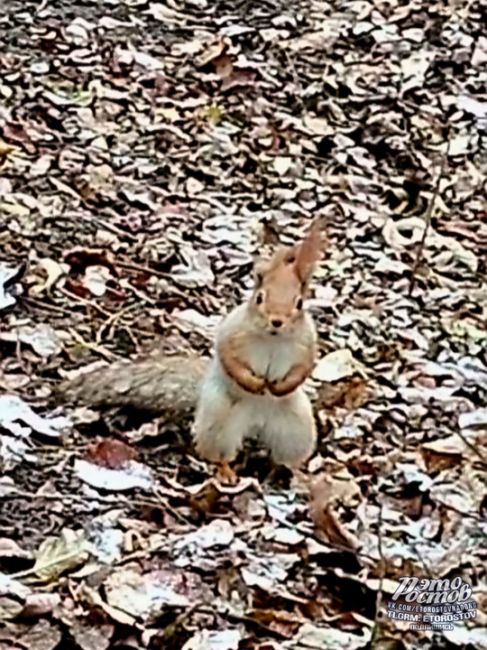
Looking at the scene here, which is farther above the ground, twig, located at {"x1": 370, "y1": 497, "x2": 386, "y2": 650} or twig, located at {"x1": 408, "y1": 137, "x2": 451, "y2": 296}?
twig, located at {"x1": 370, "y1": 497, "x2": 386, "y2": 650}

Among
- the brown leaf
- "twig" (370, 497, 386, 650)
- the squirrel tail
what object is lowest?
the brown leaf

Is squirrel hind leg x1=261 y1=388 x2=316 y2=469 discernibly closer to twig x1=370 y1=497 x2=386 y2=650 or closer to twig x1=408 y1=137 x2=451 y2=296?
twig x1=370 y1=497 x2=386 y2=650

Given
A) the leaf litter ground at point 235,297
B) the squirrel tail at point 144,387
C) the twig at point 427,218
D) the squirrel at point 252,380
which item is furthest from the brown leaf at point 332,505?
the twig at point 427,218

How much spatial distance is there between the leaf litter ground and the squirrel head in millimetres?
544

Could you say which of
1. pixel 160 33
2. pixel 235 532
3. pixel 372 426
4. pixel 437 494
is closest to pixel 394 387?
pixel 372 426

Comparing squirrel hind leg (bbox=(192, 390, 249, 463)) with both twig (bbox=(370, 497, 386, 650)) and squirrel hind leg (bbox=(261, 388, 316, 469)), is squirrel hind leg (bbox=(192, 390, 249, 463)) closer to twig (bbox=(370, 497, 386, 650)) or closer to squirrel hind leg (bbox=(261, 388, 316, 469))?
squirrel hind leg (bbox=(261, 388, 316, 469))

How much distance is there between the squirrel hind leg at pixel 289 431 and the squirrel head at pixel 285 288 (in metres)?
0.30

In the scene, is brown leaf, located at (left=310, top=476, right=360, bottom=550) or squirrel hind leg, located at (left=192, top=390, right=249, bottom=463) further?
squirrel hind leg, located at (left=192, top=390, right=249, bottom=463)

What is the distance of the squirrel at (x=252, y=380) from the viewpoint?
15.3ft

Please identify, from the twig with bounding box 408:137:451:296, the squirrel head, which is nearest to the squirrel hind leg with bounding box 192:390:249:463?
the squirrel head

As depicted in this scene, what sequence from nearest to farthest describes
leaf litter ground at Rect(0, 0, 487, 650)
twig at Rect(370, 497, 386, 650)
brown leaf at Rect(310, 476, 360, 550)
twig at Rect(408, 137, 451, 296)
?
twig at Rect(370, 497, 386, 650), leaf litter ground at Rect(0, 0, 487, 650), brown leaf at Rect(310, 476, 360, 550), twig at Rect(408, 137, 451, 296)

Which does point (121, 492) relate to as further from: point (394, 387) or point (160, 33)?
point (160, 33)

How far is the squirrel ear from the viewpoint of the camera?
4.65 metres

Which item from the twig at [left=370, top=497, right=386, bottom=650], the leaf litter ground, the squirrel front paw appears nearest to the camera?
the twig at [left=370, top=497, right=386, bottom=650]
